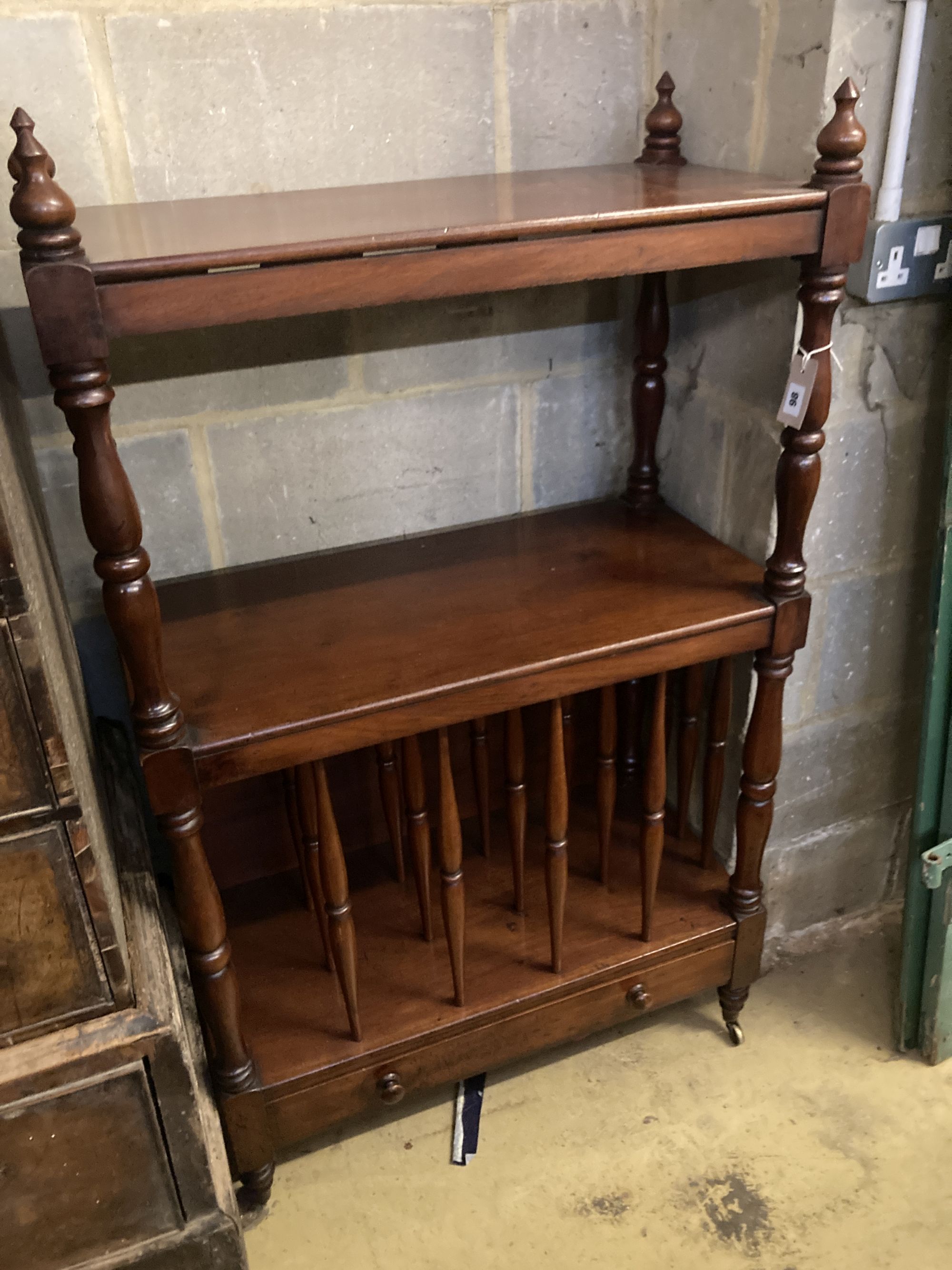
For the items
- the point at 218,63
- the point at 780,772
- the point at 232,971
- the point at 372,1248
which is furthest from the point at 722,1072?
the point at 218,63

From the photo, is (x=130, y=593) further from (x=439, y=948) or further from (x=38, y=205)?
(x=439, y=948)

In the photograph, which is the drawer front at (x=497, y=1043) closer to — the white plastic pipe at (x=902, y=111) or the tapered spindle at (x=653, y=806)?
the tapered spindle at (x=653, y=806)

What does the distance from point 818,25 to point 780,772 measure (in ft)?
3.52

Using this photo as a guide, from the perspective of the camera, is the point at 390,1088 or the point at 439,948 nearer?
the point at 390,1088

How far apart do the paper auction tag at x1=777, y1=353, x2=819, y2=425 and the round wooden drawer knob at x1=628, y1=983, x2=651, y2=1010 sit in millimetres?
858

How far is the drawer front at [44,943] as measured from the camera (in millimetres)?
1016

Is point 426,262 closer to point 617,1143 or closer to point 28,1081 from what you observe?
point 28,1081

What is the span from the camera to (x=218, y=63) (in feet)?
4.16

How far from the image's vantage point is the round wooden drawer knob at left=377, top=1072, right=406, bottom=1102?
4.67 feet

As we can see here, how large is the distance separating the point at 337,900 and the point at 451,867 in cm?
16

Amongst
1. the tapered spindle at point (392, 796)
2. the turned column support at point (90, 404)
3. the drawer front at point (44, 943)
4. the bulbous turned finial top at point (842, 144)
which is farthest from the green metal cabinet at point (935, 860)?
the drawer front at point (44, 943)

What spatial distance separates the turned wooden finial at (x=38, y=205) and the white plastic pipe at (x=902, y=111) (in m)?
0.98

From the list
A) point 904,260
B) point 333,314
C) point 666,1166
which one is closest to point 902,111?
point 904,260

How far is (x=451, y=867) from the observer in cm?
136
